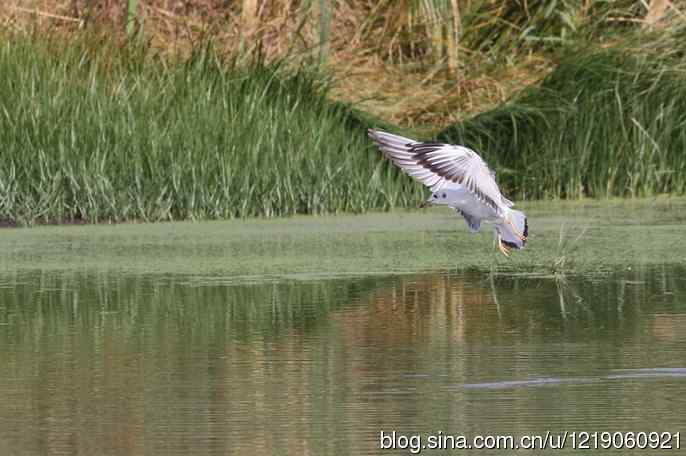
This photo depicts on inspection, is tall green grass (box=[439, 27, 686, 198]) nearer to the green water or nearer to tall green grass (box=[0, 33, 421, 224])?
tall green grass (box=[0, 33, 421, 224])

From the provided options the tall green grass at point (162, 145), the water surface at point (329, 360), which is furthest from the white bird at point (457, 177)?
the tall green grass at point (162, 145)

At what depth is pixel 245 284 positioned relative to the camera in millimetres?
7961

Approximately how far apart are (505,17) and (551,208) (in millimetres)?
5715

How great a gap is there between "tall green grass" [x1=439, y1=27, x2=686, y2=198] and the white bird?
5.15 metres

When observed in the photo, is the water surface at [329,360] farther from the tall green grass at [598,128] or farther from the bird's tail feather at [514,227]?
the tall green grass at [598,128]

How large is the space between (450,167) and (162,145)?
4349 mm

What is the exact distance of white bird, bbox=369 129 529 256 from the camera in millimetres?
7742

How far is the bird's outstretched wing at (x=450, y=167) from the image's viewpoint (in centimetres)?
773

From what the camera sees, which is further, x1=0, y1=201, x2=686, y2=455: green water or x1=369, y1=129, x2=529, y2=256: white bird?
x1=369, y1=129, x2=529, y2=256: white bird

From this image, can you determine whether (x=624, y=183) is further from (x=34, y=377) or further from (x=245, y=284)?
(x=34, y=377)

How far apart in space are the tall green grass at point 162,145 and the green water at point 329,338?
100 centimetres

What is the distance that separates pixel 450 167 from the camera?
25.4 feet

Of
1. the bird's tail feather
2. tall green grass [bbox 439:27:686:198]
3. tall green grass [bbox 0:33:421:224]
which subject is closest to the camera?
the bird's tail feather

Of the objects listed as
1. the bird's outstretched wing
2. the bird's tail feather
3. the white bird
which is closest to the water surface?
the bird's tail feather
